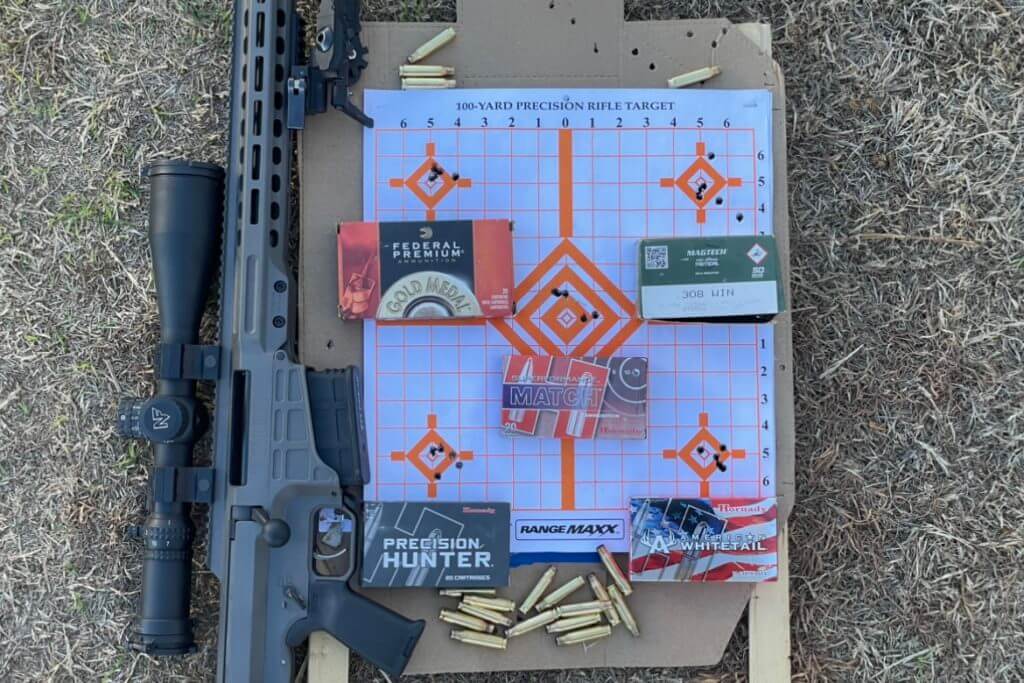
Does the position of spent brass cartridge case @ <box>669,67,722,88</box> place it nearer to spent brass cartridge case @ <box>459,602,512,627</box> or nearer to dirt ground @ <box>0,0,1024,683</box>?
dirt ground @ <box>0,0,1024,683</box>

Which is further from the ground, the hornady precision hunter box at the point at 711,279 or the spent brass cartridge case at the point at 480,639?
the hornady precision hunter box at the point at 711,279

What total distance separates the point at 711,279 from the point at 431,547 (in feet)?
3.12

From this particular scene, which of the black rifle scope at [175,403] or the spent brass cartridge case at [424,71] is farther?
the spent brass cartridge case at [424,71]

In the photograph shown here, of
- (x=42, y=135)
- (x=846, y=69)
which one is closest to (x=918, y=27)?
(x=846, y=69)

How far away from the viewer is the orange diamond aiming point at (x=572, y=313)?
2211mm

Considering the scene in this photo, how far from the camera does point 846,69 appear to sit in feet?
7.55

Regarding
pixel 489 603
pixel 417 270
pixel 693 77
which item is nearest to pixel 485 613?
pixel 489 603

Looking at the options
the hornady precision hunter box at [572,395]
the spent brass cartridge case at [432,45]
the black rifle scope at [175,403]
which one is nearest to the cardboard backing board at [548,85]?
the spent brass cartridge case at [432,45]

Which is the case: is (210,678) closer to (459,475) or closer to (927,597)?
(459,475)

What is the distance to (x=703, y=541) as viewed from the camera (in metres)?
2.16

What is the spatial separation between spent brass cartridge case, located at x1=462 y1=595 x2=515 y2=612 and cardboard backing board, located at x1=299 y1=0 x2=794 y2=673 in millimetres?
51

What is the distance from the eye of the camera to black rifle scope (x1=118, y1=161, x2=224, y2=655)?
6.82ft

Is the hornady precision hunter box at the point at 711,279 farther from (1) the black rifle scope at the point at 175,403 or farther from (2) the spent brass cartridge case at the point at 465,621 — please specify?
(1) the black rifle scope at the point at 175,403

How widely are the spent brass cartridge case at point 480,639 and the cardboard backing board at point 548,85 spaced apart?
3 centimetres
